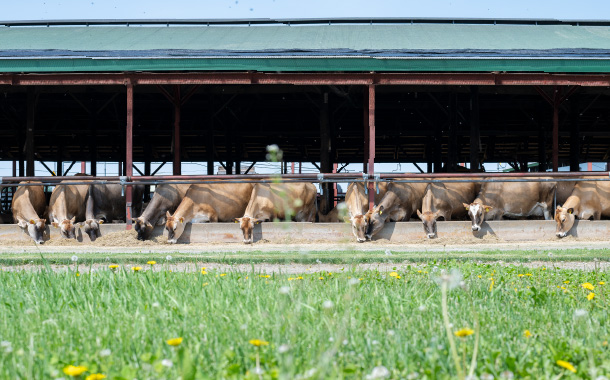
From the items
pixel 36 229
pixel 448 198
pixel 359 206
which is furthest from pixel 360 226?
pixel 36 229

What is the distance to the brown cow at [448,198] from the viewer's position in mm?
16506

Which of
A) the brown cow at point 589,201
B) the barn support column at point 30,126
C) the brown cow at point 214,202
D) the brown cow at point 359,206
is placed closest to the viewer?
the brown cow at point 359,206

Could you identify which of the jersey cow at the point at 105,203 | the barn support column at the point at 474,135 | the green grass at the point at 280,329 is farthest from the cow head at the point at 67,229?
the barn support column at the point at 474,135

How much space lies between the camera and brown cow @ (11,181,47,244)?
15.0 meters

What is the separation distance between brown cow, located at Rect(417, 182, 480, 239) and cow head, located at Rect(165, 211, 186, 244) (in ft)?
19.0

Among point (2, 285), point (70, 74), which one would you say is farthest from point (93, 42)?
point (2, 285)

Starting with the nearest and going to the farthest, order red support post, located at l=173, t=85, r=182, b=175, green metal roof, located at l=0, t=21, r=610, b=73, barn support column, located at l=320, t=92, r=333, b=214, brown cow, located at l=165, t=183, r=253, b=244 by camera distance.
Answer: green metal roof, located at l=0, t=21, r=610, b=73, brown cow, located at l=165, t=183, r=253, b=244, red support post, located at l=173, t=85, r=182, b=175, barn support column, located at l=320, t=92, r=333, b=214

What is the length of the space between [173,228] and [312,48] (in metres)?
6.68

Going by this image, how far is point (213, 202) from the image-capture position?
17.0 metres

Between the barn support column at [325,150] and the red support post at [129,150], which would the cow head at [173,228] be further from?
the barn support column at [325,150]

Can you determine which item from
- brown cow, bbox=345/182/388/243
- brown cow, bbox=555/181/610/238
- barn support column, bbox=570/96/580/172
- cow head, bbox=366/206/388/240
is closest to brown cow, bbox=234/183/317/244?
brown cow, bbox=345/182/388/243

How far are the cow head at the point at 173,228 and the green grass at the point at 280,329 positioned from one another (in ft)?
31.5

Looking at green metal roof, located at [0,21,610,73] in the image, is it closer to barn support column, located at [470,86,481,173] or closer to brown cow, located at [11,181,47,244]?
barn support column, located at [470,86,481,173]

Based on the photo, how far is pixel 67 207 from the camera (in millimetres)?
16859
